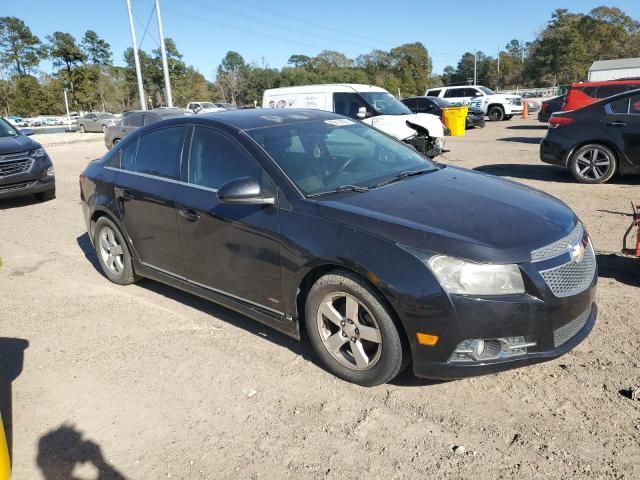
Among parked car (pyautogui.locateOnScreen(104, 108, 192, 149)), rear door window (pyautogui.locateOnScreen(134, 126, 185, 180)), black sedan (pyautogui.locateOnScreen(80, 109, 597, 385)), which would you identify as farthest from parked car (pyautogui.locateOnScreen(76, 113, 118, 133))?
black sedan (pyautogui.locateOnScreen(80, 109, 597, 385))

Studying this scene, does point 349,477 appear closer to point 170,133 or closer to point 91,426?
point 91,426

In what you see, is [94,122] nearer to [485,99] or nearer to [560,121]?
[485,99]

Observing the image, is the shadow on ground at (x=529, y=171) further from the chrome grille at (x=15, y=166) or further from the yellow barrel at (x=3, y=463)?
the yellow barrel at (x=3, y=463)

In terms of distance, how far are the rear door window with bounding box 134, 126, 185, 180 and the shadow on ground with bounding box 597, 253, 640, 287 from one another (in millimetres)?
3853

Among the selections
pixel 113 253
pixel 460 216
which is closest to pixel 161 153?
pixel 113 253

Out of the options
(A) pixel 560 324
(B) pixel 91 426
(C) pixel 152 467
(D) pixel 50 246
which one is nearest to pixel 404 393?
(A) pixel 560 324

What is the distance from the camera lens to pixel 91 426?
3002mm

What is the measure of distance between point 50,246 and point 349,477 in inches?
225

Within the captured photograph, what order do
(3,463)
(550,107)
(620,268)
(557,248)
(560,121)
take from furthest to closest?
(550,107) < (560,121) < (620,268) < (557,248) < (3,463)

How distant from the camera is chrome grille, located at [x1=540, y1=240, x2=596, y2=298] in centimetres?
282

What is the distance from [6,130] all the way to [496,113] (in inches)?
850

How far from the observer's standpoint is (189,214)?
3.96 meters

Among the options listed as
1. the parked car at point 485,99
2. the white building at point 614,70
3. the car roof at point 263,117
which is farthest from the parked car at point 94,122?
the white building at point 614,70

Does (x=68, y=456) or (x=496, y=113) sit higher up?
(x=496, y=113)
